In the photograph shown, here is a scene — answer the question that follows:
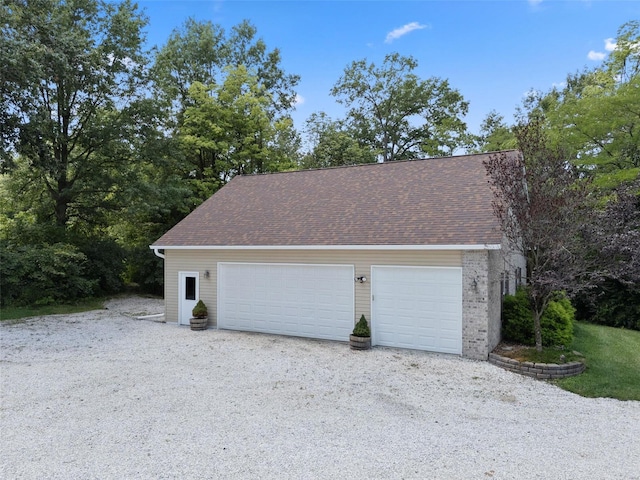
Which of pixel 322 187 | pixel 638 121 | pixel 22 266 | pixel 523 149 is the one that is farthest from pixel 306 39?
pixel 22 266

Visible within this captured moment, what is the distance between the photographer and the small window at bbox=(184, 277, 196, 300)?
12.7 meters

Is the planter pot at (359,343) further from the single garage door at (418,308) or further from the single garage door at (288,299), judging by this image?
the single garage door at (288,299)

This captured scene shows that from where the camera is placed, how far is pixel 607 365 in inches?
327

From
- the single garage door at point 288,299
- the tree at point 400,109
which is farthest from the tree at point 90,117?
the tree at point 400,109

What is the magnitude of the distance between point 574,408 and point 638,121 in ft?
44.1

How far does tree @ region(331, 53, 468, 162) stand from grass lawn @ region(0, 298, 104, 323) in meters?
20.9

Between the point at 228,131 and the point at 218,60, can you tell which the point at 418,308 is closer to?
the point at 228,131

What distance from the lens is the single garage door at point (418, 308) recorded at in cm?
908

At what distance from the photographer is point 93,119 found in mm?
18797

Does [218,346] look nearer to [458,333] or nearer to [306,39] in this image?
[458,333]

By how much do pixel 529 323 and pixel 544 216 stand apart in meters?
3.03

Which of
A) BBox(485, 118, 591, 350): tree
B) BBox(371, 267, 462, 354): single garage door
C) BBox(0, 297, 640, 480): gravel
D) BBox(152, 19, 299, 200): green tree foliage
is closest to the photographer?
BBox(0, 297, 640, 480): gravel

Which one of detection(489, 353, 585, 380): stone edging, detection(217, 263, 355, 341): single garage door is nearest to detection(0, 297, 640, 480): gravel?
detection(489, 353, 585, 380): stone edging

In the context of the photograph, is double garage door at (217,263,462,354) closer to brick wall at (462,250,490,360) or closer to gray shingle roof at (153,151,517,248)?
brick wall at (462,250,490,360)
